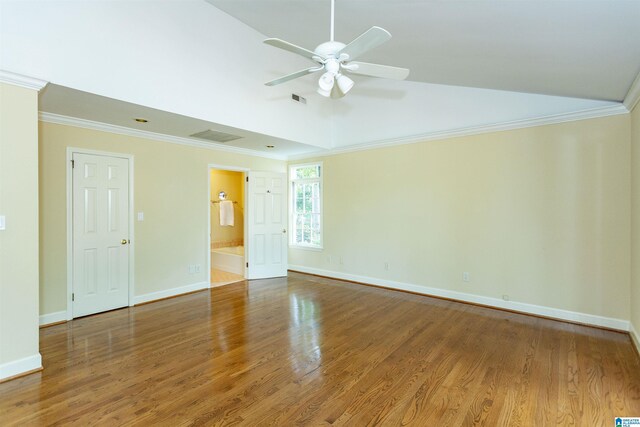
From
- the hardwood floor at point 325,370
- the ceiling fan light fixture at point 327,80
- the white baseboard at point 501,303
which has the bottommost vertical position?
the hardwood floor at point 325,370

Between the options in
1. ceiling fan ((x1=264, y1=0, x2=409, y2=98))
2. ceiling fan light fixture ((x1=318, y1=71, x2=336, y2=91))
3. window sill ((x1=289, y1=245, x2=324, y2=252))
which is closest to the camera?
ceiling fan ((x1=264, y1=0, x2=409, y2=98))

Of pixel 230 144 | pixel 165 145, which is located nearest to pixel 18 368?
pixel 165 145

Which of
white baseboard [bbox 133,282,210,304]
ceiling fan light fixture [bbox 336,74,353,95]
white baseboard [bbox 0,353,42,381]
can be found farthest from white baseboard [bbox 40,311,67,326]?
ceiling fan light fixture [bbox 336,74,353,95]

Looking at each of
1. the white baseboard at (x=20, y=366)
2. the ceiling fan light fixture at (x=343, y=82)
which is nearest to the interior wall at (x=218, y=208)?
the white baseboard at (x=20, y=366)

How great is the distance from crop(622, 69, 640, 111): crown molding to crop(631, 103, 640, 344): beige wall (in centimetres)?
6

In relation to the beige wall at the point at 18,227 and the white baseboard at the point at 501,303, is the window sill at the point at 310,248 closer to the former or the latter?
the white baseboard at the point at 501,303

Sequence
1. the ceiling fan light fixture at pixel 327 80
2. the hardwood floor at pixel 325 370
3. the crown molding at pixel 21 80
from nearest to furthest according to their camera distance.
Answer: the hardwood floor at pixel 325 370 → the ceiling fan light fixture at pixel 327 80 → the crown molding at pixel 21 80

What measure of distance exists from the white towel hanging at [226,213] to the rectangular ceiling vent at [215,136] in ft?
10.7

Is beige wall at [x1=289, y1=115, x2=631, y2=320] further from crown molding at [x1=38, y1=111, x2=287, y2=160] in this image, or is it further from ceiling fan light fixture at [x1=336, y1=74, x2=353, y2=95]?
ceiling fan light fixture at [x1=336, y1=74, x2=353, y2=95]

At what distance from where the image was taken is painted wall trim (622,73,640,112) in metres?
2.81

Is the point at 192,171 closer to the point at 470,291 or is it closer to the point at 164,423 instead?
the point at 164,423

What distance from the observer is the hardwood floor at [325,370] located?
6.85ft

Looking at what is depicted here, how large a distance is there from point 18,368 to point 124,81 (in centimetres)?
274

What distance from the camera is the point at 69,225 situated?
3750 millimetres
